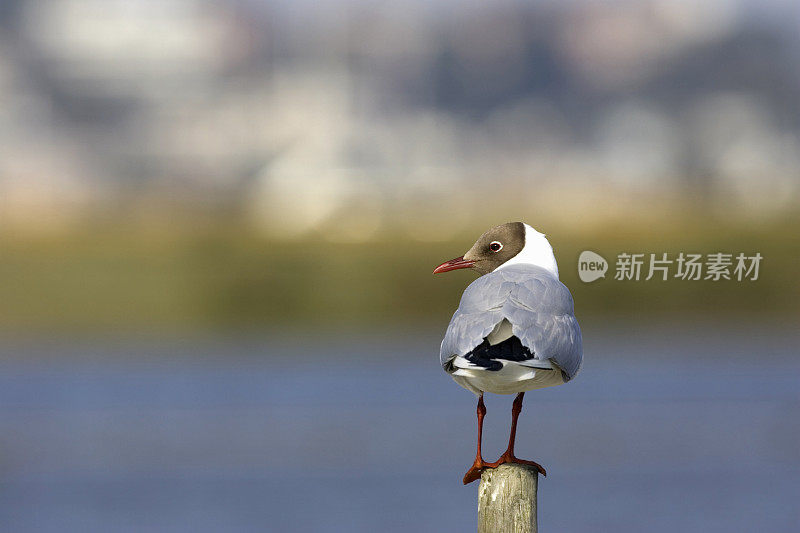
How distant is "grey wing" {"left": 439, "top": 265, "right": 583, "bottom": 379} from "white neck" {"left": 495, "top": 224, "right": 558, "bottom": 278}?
16.9 inches

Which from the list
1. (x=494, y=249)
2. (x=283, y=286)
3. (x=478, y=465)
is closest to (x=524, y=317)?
(x=478, y=465)

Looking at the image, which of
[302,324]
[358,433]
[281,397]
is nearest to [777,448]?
[358,433]

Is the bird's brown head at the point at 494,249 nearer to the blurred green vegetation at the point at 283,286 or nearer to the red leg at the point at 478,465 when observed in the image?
the red leg at the point at 478,465

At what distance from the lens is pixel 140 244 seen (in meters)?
23.4

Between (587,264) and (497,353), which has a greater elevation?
(587,264)

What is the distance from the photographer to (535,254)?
4.83 m

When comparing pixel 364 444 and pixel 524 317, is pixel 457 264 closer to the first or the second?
pixel 524 317

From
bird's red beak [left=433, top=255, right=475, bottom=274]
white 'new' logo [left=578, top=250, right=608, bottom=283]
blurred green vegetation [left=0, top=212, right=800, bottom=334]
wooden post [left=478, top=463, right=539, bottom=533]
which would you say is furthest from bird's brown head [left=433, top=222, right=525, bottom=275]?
blurred green vegetation [left=0, top=212, right=800, bottom=334]

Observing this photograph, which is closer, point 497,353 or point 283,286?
point 497,353

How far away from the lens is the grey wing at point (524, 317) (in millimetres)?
4016

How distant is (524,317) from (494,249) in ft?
3.12

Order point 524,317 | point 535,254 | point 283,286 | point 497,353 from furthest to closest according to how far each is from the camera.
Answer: point 283,286 < point 535,254 < point 524,317 < point 497,353

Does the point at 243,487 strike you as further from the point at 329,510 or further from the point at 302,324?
the point at 302,324

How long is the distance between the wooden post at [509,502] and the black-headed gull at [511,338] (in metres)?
0.13
